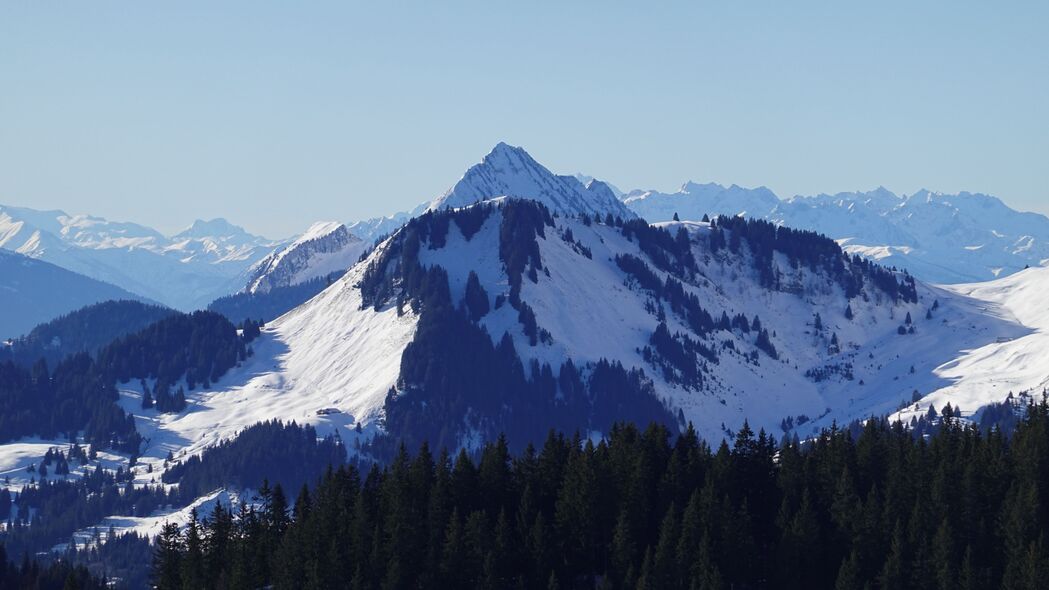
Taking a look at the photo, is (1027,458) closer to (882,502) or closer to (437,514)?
(882,502)

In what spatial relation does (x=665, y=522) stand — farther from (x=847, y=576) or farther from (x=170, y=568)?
(x=170, y=568)

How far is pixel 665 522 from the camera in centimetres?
15062

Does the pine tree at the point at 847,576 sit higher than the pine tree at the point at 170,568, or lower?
lower

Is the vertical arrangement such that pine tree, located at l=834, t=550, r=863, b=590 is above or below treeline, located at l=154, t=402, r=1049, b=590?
below

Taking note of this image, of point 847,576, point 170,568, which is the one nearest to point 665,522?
point 847,576

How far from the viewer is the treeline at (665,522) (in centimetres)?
14550

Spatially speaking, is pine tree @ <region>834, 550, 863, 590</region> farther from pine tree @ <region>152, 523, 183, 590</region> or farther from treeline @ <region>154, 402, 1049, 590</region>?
pine tree @ <region>152, 523, 183, 590</region>

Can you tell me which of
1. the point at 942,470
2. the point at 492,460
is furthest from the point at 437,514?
the point at 942,470

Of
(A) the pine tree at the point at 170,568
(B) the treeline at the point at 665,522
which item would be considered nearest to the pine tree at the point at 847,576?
(B) the treeline at the point at 665,522

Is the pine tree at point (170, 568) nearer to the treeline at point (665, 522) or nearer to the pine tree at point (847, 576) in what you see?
the treeline at point (665, 522)

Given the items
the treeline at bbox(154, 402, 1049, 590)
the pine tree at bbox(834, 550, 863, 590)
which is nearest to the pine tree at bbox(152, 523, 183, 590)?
the treeline at bbox(154, 402, 1049, 590)

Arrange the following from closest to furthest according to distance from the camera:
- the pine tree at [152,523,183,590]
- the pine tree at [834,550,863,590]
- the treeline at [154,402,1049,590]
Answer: the pine tree at [834,550,863,590]
the treeline at [154,402,1049,590]
the pine tree at [152,523,183,590]

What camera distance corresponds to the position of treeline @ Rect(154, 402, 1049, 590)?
477 feet

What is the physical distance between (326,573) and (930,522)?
56.9 metres
